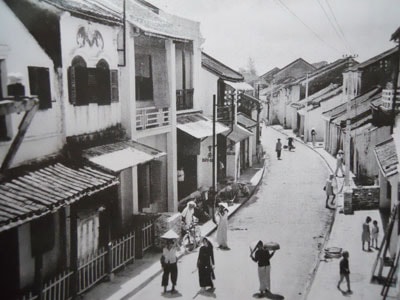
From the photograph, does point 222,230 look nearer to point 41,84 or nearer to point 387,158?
point 387,158

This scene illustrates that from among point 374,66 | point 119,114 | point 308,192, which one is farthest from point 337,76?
point 119,114

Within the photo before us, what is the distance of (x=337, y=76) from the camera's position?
51.0m

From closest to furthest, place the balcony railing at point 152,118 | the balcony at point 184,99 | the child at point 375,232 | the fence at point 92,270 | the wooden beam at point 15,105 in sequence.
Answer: the wooden beam at point 15,105 < the fence at point 92,270 < the child at point 375,232 < the balcony railing at point 152,118 < the balcony at point 184,99

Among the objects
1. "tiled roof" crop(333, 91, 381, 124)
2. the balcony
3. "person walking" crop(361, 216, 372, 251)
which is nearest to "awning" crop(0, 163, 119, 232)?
"person walking" crop(361, 216, 372, 251)

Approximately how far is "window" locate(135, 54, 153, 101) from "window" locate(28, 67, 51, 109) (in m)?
6.57

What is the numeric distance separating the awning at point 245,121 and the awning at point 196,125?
9723 millimetres

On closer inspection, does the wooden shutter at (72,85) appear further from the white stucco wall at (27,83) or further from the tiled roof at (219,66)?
the tiled roof at (219,66)

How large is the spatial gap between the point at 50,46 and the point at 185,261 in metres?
7.47

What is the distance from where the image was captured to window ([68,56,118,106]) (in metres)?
13.6

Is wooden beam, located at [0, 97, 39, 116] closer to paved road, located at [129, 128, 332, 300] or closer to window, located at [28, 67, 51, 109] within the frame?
window, located at [28, 67, 51, 109]

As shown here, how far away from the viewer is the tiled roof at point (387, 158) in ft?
45.2

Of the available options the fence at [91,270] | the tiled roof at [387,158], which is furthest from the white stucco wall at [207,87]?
the fence at [91,270]

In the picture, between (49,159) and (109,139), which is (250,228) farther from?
(49,159)

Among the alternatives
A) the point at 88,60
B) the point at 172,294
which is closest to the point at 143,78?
the point at 88,60
